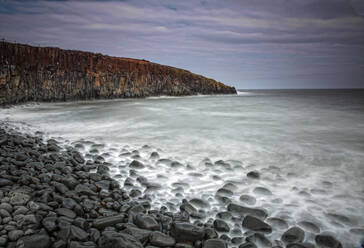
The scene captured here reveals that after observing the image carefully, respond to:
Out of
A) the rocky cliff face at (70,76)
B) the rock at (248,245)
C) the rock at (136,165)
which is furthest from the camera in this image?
the rocky cliff face at (70,76)

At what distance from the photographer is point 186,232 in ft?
6.19

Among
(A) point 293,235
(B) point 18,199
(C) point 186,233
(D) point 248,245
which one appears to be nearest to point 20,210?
(B) point 18,199

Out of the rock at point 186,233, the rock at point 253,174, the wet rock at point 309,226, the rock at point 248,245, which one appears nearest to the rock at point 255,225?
the rock at point 248,245

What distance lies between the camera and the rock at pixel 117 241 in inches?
64.6

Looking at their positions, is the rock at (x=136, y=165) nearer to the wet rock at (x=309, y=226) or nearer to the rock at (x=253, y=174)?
the rock at (x=253, y=174)

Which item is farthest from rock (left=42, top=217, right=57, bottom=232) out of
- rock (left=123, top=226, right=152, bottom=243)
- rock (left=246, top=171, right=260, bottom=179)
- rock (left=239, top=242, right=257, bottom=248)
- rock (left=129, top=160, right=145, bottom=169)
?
rock (left=246, top=171, right=260, bottom=179)

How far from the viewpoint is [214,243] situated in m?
1.82

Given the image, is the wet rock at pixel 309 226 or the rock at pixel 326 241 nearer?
the rock at pixel 326 241

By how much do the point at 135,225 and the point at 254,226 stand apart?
1.17 metres

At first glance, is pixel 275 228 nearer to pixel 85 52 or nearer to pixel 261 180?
pixel 261 180

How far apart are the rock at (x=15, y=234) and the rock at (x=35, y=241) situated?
70 mm

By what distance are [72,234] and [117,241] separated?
41cm

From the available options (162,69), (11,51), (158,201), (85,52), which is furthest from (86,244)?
(162,69)

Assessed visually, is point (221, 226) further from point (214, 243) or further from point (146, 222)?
point (146, 222)
